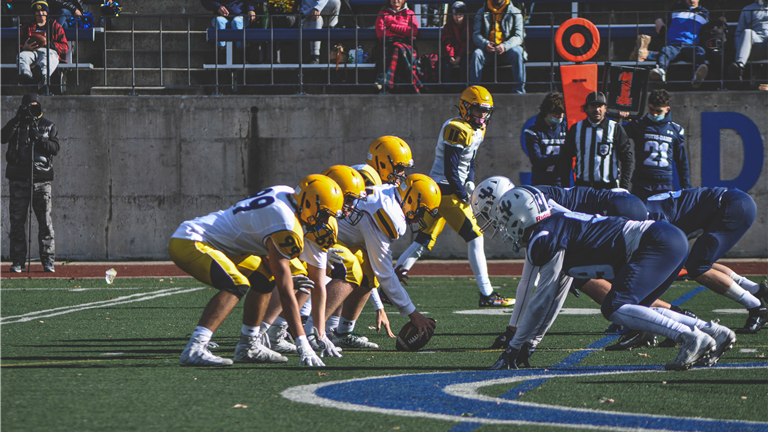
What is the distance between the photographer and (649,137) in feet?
30.0

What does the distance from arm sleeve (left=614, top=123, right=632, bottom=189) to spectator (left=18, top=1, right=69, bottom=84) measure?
10278 mm

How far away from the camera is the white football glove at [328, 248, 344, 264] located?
718 cm

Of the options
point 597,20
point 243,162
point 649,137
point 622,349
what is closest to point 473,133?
point 649,137

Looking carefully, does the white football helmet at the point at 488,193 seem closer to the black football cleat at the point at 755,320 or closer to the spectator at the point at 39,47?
the black football cleat at the point at 755,320

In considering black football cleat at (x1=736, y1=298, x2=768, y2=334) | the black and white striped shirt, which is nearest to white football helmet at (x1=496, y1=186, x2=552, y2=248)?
black football cleat at (x1=736, y1=298, x2=768, y2=334)

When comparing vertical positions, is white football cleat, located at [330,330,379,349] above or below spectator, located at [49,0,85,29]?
below

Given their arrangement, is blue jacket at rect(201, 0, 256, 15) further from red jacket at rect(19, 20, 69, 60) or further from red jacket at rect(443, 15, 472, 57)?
red jacket at rect(443, 15, 472, 57)

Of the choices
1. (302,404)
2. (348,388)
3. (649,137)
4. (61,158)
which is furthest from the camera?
(61,158)

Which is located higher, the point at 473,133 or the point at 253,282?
the point at 473,133

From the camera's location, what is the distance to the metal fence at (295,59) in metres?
15.6

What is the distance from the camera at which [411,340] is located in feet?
22.3

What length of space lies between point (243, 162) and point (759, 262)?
334 inches

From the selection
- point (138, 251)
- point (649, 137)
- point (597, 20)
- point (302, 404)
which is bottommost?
point (138, 251)

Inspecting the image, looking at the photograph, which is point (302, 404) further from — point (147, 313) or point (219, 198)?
point (219, 198)
